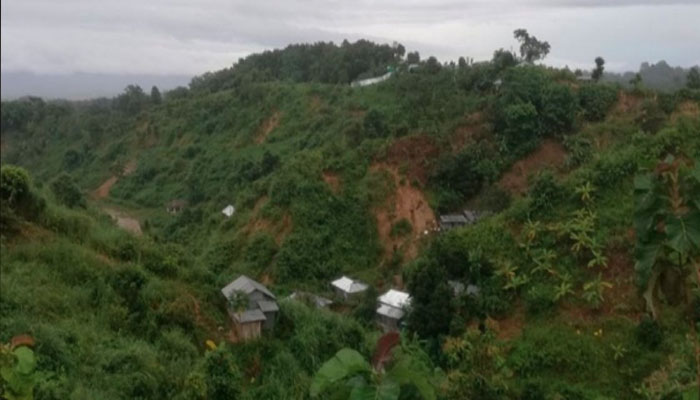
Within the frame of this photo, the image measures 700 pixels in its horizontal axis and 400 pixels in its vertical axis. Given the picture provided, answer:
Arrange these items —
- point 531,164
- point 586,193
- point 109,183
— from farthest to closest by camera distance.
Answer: point 109,183, point 531,164, point 586,193

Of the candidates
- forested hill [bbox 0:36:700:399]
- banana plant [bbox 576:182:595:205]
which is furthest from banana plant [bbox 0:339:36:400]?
banana plant [bbox 576:182:595:205]

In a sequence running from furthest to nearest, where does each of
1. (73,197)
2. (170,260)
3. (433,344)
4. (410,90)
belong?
1. (410,90)
2. (73,197)
3. (433,344)
4. (170,260)

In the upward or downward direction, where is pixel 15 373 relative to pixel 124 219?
upward

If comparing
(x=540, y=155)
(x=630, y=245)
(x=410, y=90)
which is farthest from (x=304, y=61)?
(x=630, y=245)

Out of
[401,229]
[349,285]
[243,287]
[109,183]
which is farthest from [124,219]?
[243,287]

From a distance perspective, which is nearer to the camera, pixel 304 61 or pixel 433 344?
pixel 433 344

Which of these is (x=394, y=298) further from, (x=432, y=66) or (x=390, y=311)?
(x=432, y=66)

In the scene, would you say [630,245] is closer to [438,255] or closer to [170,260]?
[438,255]
